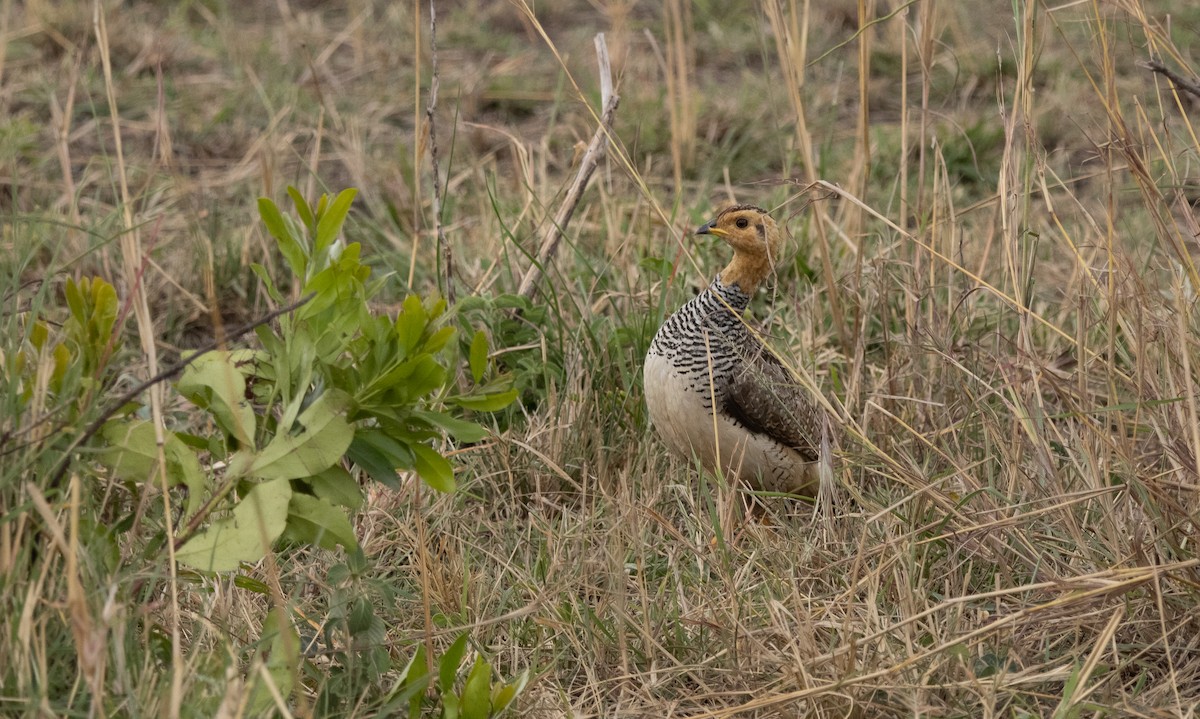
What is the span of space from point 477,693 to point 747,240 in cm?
156

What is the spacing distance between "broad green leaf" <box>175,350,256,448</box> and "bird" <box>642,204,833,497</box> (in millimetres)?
1232

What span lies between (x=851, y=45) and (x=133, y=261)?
16.8ft

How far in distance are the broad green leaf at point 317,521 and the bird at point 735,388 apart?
45.5 inches

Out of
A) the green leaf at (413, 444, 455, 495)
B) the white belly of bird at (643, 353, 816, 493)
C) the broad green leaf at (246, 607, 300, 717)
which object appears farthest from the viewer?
the white belly of bird at (643, 353, 816, 493)

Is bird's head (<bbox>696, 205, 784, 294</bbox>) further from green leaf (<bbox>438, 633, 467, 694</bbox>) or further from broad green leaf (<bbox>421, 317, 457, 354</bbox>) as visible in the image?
green leaf (<bbox>438, 633, 467, 694</bbox>)

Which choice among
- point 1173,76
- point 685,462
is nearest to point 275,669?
point 685,462

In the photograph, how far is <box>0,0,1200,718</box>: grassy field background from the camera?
7.44ft

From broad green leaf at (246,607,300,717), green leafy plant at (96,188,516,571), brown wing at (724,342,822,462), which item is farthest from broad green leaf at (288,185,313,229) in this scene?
brown wing at (724,342,822,462)

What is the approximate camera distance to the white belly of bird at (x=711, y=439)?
322 centimetres

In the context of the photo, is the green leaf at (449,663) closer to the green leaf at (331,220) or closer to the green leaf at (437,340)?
the green leaf at (437,340)

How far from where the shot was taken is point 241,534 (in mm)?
2117

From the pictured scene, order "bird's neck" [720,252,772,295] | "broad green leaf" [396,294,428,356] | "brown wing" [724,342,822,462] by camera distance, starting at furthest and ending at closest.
A: "bird's neck" [720,252,772,295] < "brown wing" [724,342,822,462] < "broad green leaf" [396,294,428,356]

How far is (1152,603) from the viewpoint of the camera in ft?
8.10

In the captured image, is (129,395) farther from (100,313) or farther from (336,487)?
(336,487)
